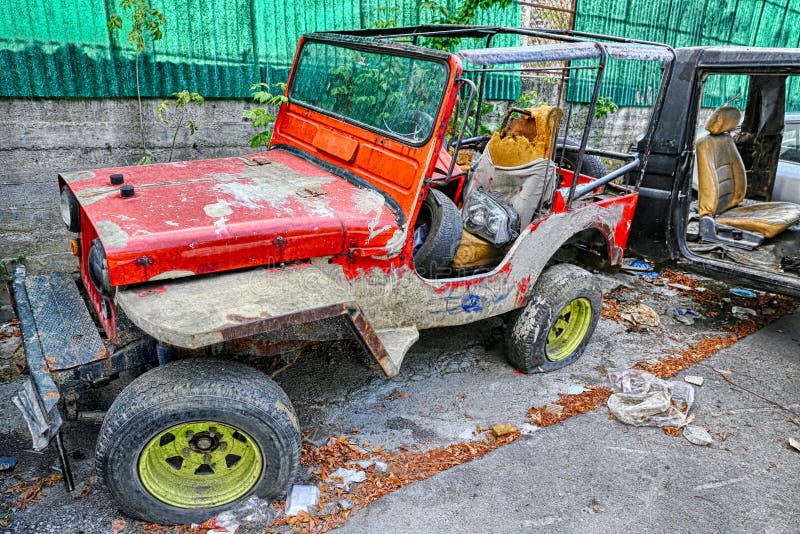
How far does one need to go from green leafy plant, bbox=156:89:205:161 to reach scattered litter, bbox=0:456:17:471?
2.91 m

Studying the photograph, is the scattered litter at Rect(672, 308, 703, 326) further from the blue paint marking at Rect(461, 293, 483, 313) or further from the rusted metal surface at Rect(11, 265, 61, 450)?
the rusted metal surface at Rect(11, 265, 61, 450)

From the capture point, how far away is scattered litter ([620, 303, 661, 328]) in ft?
15.5

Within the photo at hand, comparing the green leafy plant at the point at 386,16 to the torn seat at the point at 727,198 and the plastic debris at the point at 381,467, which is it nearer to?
the torn seat at the point at 727,198

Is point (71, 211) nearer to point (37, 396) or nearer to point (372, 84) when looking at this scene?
point (37, 396)

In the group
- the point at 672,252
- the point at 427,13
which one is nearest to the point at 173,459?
the point at 672,252

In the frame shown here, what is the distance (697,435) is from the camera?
3336 millimetres

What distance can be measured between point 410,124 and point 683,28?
8003mm

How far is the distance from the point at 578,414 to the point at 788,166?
13.4 ft

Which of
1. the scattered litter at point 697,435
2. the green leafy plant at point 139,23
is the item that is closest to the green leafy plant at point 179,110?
the green leafy plant at point 139,23

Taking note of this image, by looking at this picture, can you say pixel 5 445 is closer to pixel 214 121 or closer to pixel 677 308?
pixel 214 121

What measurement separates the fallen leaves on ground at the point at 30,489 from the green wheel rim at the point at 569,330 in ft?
9.82

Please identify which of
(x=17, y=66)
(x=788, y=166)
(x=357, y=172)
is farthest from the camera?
(x=788, y=166)

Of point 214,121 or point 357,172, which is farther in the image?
point 214,121

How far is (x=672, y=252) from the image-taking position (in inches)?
179
